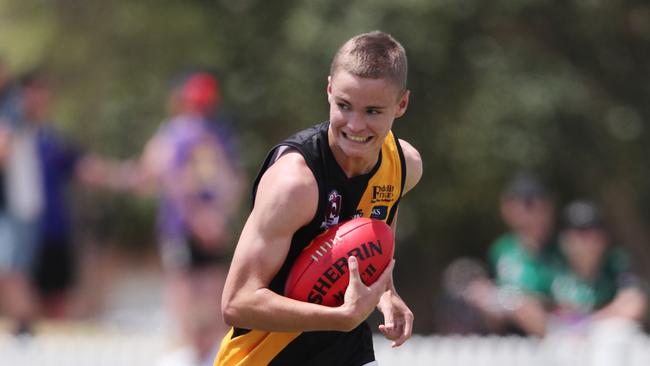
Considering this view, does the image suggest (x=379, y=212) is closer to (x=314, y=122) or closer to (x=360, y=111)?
(x=360, y=111)

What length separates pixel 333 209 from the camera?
4.80 meters

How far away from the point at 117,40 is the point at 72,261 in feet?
24.4

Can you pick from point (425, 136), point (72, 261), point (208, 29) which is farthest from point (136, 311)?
point (72, 261)

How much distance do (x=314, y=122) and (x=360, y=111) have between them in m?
10.2

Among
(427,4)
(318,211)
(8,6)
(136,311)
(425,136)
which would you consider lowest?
(136,311)

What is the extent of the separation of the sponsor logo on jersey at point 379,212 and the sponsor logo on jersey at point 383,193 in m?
0.03

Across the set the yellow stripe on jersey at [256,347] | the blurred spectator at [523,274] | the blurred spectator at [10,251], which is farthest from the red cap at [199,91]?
the yellow stripe on jersey at [256,347]

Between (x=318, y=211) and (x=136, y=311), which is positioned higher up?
(x=318, y=211)

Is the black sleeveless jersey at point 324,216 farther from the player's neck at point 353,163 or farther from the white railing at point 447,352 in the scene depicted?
the white railing at point 447,352

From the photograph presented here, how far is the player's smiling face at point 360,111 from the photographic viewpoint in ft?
15.3

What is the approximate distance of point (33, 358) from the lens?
30.9 ft

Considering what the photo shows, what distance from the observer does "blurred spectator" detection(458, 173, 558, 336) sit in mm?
9953

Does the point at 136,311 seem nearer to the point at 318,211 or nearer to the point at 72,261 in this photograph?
the point at 72,261

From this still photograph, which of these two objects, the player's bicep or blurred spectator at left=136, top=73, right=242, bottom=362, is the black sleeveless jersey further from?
blurred spectator at left=136, top=73, right=242, bottom=362
